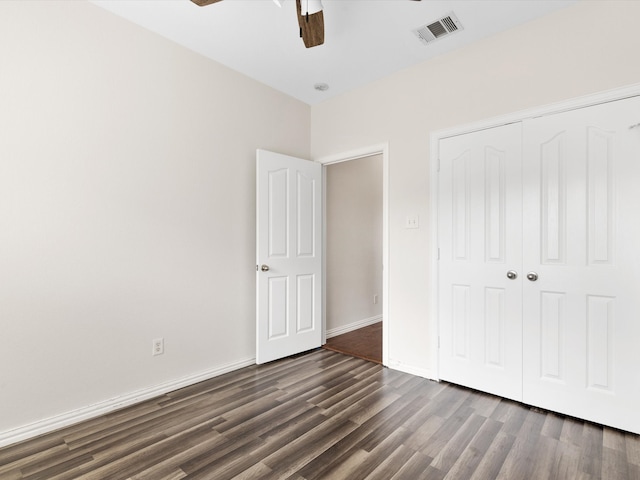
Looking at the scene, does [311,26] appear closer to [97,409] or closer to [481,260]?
[481,260]

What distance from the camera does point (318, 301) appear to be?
12.1 feet

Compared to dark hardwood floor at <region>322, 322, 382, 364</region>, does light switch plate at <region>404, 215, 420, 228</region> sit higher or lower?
higher

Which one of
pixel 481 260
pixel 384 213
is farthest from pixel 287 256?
pixel 481 260

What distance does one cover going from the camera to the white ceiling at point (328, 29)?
2.25m

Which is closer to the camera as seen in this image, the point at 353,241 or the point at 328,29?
the point at 328,29

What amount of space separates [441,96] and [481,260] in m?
1.40

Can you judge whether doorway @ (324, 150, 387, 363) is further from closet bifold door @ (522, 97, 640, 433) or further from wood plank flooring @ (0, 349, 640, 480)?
closet bifold door @ (522, 97, 640, 433)

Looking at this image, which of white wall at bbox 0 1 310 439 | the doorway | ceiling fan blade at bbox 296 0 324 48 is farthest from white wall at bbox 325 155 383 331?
ceiling fan blade at bbox 296 0 324 48

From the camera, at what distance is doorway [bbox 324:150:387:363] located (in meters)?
4.15

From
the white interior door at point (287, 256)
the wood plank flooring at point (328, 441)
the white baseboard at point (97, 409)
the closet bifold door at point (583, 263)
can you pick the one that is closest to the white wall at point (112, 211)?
the white baseboard at point (97, 409)

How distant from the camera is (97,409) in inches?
88.6

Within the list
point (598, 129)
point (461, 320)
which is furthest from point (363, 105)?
point (461, 320)

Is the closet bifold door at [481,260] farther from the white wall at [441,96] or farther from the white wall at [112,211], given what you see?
the white wall at [112,211]

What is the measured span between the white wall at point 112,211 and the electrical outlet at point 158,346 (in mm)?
45
